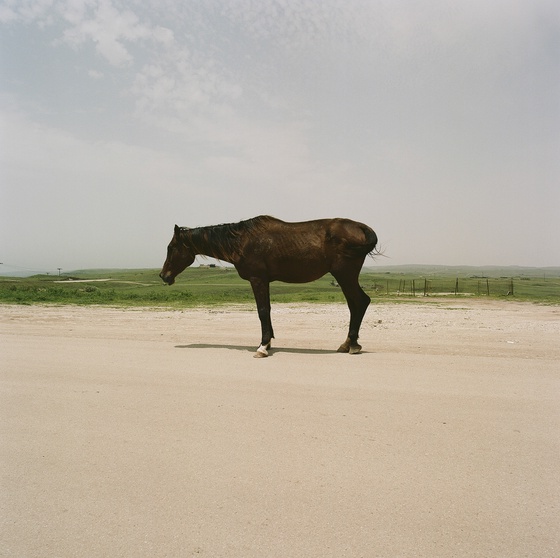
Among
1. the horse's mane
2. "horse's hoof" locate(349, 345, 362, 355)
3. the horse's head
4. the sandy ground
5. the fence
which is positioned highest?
the horse's mane

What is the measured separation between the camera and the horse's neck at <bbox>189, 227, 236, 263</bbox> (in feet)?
29.9

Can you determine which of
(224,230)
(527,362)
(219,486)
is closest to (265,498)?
(219,486)

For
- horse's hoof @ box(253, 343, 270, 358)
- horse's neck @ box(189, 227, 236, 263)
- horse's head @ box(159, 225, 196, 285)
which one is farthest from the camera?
horse's head @ box(159, 225, 196, 285)

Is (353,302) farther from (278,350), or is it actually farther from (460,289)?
(460,289)

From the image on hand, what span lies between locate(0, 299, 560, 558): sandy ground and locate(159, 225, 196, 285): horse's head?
3513mm

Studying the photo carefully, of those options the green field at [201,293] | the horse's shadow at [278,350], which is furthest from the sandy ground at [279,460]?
the green field at [201,293]

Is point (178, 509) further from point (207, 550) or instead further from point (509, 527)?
point (509, 527)

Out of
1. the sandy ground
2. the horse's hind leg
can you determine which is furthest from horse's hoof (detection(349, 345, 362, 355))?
the sandy ground

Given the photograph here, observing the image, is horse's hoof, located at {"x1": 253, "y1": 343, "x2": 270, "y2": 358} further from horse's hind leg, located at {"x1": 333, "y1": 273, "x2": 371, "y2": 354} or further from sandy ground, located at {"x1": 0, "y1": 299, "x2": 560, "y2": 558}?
horse's hind leg, located at {"x1": 333, "y1": 273, "x2": 371, "y2": 354}

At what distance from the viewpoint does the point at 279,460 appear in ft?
11.1

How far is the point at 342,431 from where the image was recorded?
3930 mm

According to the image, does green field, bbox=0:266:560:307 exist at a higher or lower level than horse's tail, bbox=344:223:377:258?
lower

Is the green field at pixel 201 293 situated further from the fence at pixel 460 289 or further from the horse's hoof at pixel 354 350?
the horse's hoof at pixel 354 350

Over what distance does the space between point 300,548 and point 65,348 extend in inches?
267
